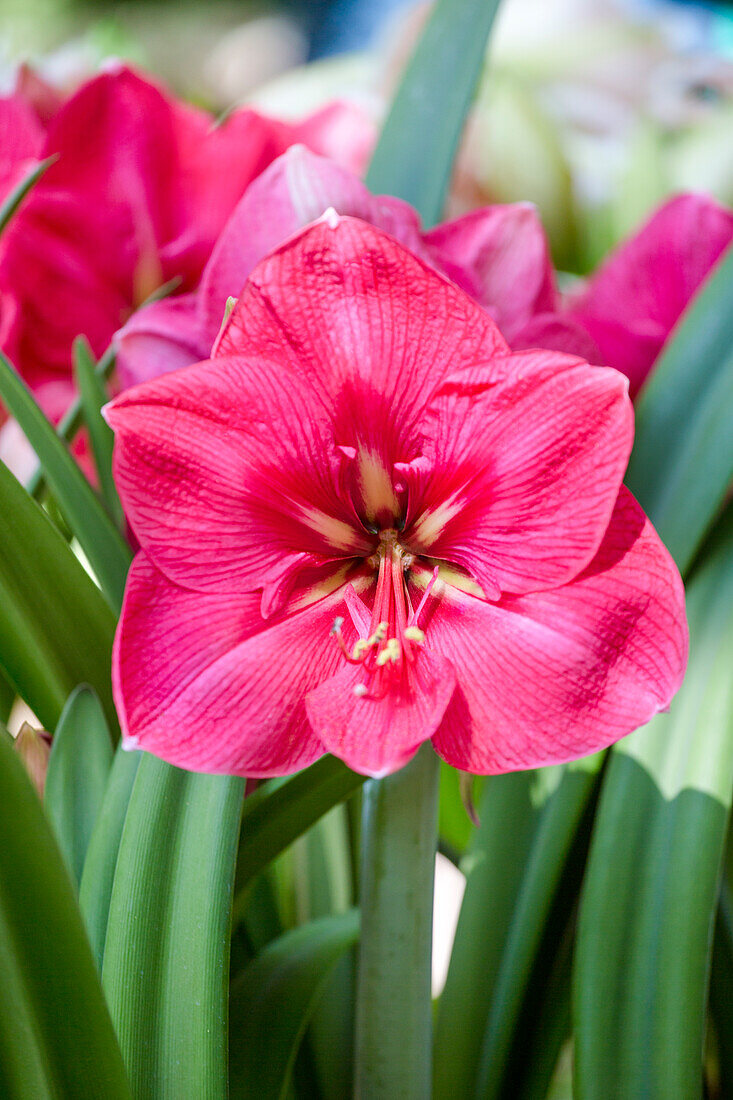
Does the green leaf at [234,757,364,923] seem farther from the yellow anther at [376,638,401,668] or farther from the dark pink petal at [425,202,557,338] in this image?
the dark pink petal at [425,202,557,338]

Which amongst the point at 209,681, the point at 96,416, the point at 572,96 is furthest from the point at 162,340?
the point at 572,96

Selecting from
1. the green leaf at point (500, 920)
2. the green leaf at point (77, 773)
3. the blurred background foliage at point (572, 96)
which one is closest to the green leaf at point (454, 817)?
the green leaf at point (500, 920)

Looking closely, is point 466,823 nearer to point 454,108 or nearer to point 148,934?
point 148,934

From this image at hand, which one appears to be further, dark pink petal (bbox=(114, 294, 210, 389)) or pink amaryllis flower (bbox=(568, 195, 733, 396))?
pink amaryllis flower (bbox=(568, 195, 733, 396))

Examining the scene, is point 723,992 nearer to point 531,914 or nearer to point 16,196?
point 531,914

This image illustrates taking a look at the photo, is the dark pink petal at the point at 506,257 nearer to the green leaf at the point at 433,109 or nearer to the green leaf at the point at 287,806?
the green leaf at the point at 433,109

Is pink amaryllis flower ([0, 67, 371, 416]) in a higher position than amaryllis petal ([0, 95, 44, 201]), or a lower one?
lower

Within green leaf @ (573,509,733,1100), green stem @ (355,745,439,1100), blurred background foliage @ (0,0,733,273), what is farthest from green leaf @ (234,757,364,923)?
blurred background foliage @ (0,0,733,273)
